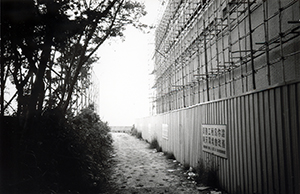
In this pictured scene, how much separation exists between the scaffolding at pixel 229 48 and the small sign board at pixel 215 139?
129 centimetres

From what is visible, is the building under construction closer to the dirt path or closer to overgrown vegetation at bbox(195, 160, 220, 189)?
overgrown vegetation at bbox(195, 160, 220, 189)

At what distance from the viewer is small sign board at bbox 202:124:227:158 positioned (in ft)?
20.8

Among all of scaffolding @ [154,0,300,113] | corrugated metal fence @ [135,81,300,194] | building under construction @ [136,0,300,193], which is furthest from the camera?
scaffolding @ [154,0,300,113]

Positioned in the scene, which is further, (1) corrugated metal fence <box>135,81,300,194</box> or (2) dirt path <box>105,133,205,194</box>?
(2) dirt path <box>105,133,205,194</box>

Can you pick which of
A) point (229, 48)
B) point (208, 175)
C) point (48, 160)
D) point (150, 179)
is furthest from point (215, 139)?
point (48, 160)

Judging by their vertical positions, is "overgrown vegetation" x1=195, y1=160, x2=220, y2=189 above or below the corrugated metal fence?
below

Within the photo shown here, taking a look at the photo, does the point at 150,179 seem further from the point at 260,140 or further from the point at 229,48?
the point at 229,48

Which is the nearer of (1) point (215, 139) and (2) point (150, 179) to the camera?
(1) point (215, 139)

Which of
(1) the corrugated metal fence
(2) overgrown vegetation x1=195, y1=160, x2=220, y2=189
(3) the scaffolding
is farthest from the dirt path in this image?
(3) the scaffolding

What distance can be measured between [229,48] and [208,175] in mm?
3664

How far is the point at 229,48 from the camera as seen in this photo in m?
7.79

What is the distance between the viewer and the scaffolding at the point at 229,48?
225 inches

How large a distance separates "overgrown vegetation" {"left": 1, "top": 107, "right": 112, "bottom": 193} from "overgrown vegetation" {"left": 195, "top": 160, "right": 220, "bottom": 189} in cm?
260

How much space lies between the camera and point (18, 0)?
13.9 ft
